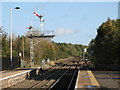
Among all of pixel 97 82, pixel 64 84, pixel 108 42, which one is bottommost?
pixel 64 84

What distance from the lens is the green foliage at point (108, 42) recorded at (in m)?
46.5

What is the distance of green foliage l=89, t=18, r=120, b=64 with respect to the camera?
4645 centimetres

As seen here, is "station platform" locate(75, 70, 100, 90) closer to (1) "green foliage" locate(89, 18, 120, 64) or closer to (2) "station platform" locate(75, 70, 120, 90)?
(2) "station platform" locate(75, 70, 120, 90)

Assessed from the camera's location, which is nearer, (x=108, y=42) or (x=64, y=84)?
(x=64, y=84)

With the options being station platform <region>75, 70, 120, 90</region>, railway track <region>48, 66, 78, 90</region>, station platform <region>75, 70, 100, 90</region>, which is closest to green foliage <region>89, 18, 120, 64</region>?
→ railway track <region>48, 66, 78, 90</region>

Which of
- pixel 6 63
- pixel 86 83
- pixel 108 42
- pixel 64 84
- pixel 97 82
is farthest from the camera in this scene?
pixel 108 42

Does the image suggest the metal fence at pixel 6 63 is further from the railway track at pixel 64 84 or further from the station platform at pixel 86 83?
the station platform at pixel 86 83

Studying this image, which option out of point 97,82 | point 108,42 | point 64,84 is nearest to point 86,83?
point 97,82

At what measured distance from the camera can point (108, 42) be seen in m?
49.1

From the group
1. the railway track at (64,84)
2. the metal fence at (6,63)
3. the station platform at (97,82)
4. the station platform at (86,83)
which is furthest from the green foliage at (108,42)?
the station platform at (86,83)

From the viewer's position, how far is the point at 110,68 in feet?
154

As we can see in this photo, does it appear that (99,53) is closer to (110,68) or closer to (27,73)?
(110,68)

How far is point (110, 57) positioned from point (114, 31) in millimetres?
4769

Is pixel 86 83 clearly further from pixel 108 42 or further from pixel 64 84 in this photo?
pixel 108 42
